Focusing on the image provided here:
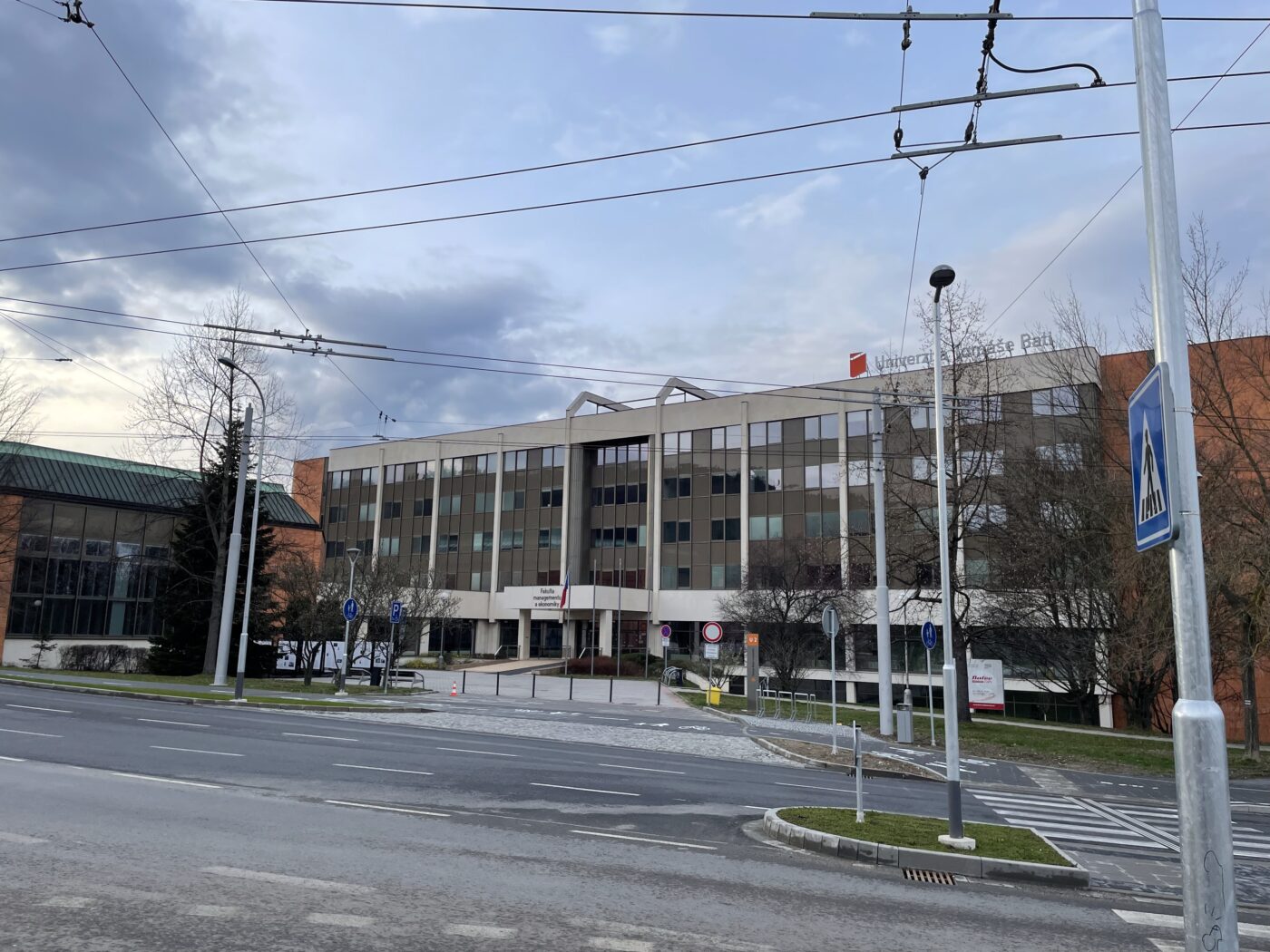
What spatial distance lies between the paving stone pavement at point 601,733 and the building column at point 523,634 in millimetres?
40410

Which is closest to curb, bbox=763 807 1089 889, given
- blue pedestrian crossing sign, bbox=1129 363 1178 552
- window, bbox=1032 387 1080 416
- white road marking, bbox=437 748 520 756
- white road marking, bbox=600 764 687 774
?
blue pedestrian crossing sign, bbox=1129 363 1178 552

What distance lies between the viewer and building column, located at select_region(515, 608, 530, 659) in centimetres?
6712

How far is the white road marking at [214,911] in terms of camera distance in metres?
5.92

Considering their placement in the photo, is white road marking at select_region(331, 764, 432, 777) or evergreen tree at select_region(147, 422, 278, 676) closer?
white road marking at select_region(331, 764, 432, 777)

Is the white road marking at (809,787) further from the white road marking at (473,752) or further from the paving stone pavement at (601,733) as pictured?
the white road marking at (473,752)

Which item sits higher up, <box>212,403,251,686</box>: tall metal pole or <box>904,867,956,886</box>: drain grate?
<box>212,403,251,686</box>: tall metal pole

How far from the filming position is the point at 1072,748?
2414 cm

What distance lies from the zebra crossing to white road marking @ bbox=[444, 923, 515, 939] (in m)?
8.60

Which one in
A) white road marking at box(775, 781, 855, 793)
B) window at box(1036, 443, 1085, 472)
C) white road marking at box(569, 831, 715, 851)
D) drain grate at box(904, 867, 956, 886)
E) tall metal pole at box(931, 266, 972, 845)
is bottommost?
white road marking at box(775, 781, 855, 793)

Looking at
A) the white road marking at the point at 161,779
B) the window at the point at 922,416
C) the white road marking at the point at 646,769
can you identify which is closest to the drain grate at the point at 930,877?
the white road marking at the point at 646,769

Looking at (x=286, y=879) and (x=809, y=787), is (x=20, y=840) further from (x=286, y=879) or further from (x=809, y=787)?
(x=809, y=787)

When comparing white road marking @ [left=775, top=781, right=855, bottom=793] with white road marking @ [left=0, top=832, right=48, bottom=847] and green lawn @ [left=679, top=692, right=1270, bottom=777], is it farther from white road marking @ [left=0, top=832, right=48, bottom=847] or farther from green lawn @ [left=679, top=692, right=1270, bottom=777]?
white road marking @ [left=0, top=832, right=48, bottom=847]

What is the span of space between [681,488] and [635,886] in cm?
5808

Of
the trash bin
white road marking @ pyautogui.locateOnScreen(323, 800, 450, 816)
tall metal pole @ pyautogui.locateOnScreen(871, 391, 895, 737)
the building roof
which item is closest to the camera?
white road marking @ pyautogui.locateOnScreen(323, 800, 450, 816)
